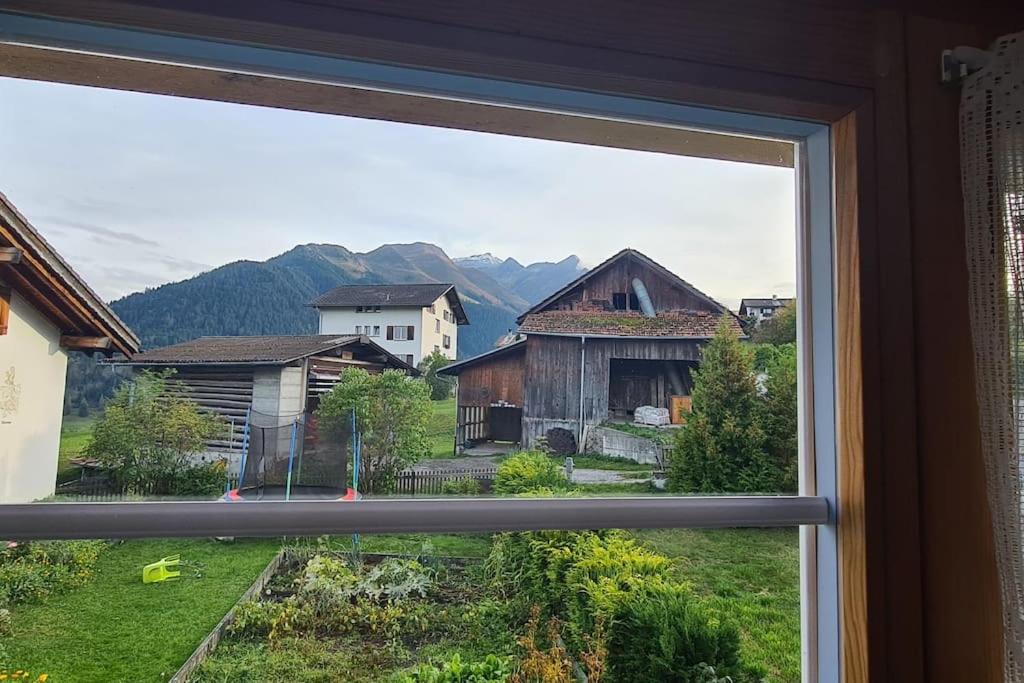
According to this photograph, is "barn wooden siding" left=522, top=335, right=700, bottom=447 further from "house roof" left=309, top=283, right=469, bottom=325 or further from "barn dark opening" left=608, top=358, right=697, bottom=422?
"house roof" left=309, top=283, right=469, bottom=325

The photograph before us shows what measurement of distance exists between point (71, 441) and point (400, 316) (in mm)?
403

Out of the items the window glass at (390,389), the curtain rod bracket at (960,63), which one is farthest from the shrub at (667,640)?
the curtain rod bracket at (960,63)

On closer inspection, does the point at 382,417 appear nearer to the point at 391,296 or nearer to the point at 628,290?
the point at 391,296

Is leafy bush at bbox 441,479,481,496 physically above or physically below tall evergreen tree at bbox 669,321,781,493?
below

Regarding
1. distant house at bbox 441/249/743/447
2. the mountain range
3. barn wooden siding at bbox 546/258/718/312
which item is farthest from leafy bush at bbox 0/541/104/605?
barn wooden siding at bbox 546/258/718/312

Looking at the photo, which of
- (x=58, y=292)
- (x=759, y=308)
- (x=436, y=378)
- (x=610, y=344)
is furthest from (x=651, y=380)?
(x=58, y=292)

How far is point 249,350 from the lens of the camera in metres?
0.73

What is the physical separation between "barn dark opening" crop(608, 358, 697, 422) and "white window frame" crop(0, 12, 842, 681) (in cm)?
14

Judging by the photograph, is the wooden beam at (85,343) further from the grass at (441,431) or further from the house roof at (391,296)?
the grass at (441,431)

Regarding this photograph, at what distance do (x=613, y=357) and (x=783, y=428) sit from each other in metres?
0.27

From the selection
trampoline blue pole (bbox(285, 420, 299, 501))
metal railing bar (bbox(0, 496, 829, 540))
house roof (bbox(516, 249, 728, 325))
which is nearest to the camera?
metal railing bar (bbox(0, 496, 829, 540))

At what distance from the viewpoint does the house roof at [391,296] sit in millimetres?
756

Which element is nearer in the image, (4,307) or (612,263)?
(4,307)

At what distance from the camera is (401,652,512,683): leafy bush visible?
717 millimetres
